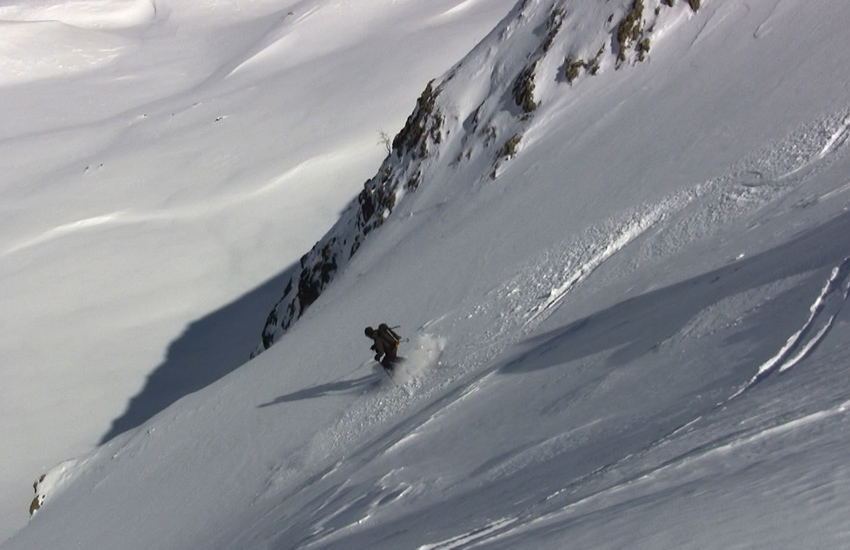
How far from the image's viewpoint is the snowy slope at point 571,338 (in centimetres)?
577

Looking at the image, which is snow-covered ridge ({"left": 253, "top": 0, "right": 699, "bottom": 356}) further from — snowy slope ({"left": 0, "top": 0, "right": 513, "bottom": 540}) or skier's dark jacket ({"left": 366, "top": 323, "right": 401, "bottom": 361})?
snowy slope ({"left": 0, "top": 0, "right": 513, "bottom": 540})

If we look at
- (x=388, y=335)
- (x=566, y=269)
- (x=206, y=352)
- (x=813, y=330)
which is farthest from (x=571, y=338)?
(x=206, y=352)

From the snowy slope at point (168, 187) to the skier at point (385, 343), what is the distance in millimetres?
9856

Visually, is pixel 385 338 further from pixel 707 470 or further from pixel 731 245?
pixel 707 470

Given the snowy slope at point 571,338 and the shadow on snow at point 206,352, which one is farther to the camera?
the shadow on snow at point 206,352

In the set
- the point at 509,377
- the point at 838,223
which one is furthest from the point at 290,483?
the point at 838,223

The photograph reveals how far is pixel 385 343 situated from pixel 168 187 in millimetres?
19741

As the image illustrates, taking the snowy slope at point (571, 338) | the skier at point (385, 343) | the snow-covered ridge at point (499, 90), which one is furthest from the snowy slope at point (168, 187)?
the skier at point (385, 343)

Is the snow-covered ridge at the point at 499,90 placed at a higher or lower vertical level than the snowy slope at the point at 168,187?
lower

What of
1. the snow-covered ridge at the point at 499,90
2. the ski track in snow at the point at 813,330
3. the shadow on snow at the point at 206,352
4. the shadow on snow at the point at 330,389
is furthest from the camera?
the shadow on snow at the point at 206,352

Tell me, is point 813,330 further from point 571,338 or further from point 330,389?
point 330,389

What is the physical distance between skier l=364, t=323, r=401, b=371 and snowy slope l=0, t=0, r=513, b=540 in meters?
9.86

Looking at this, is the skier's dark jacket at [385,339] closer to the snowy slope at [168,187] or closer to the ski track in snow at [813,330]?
the ski track in snow at [813,330]

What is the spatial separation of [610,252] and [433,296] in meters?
2.80
